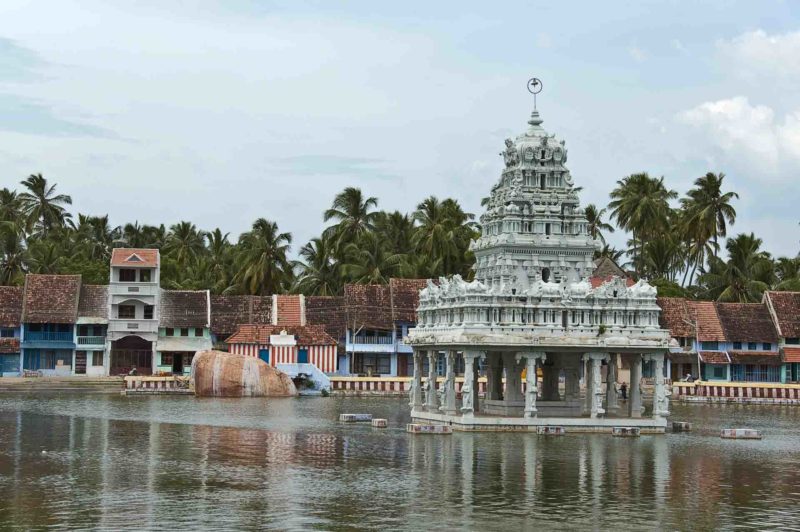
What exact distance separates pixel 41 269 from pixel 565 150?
200 ft

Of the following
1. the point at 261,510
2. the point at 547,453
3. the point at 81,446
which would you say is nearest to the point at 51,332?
the point at 81,446

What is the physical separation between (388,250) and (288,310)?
17383 mm

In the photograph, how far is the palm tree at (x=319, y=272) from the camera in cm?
10712

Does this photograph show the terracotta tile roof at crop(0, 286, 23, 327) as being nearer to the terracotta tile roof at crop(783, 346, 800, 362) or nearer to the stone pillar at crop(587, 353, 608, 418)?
the stone pillar at crop(587, 353, 608, 418)

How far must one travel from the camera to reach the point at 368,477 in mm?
38781

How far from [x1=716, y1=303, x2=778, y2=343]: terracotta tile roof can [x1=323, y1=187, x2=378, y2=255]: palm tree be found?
29.3m

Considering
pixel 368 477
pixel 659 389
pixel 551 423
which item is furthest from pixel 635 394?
pixel 368 477

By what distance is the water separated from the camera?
31312 mm

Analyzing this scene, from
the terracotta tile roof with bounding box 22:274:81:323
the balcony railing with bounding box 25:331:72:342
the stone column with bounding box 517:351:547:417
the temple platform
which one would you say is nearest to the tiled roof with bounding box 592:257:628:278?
the terracotta tile roof with bounding box 22:274:81:323

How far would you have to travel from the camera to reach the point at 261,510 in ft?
105

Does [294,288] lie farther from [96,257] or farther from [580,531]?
[580,531]

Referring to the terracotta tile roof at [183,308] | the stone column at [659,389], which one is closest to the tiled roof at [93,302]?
the terracotta tile roof at [183,308]

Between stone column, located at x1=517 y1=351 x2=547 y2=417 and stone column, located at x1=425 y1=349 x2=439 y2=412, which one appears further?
stone column, located at x1=425 y1=349 x2=439 y2=412

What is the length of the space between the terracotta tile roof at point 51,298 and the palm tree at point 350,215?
872 inches
